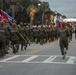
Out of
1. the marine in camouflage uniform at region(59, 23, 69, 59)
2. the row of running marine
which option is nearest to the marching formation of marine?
the row of running marine

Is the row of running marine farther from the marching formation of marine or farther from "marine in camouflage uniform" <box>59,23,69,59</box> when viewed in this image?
"marine in camouflage uniform" <box>59,23,69,59</box>

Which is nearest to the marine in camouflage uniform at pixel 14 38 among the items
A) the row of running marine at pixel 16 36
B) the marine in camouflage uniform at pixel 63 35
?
the row of running marine at pixel 16 36

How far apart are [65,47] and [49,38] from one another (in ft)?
74.9

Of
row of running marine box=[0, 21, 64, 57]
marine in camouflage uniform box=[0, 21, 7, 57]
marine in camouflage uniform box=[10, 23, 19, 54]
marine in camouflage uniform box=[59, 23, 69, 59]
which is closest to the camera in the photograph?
marine in camouflage uniform box=[59, 23, 69, 59]

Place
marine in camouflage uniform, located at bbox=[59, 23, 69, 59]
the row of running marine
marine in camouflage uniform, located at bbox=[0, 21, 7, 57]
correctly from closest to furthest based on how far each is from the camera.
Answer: marine in camouflage uniform, located at bbox=[59, 23, 69, 59] < marine in camouflage uniform, located at bbox=[0, 21, 7, 57] < the row of running marine

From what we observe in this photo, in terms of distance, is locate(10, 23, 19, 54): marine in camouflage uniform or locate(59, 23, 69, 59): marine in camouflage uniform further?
locate(10, 23, 19, 54): marine in camouflage uniform

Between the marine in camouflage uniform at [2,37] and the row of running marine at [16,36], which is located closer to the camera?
the marine in camouflage uniform at [2,37]

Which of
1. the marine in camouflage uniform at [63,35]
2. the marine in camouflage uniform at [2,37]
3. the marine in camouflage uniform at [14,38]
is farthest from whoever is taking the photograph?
the marine in camouflage uniform at [14,38]

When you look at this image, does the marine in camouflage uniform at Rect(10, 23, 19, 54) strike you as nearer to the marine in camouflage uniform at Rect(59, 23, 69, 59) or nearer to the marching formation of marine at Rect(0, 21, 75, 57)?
the marching formation of marine at Rect(0, 21, 75, 57)

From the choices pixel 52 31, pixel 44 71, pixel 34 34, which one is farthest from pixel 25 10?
pixel 44 71

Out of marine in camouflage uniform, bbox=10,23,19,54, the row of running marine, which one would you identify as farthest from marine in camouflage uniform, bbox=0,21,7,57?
marine in camouflage uniform, bbox=10,23,19,54

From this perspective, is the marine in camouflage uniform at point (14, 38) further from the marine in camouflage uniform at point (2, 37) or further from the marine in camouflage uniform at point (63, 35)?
the marine in camouflage uniform at point (63, 35)

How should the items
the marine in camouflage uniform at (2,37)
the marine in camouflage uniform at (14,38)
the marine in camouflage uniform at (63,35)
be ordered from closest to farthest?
the marine in camouflage uniform at (63,35), the marine in camouflage uniform at (2,37), the marine in camouflage uniform at (14,38)

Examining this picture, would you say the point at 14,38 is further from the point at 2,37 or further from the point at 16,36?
the point at 2,37
